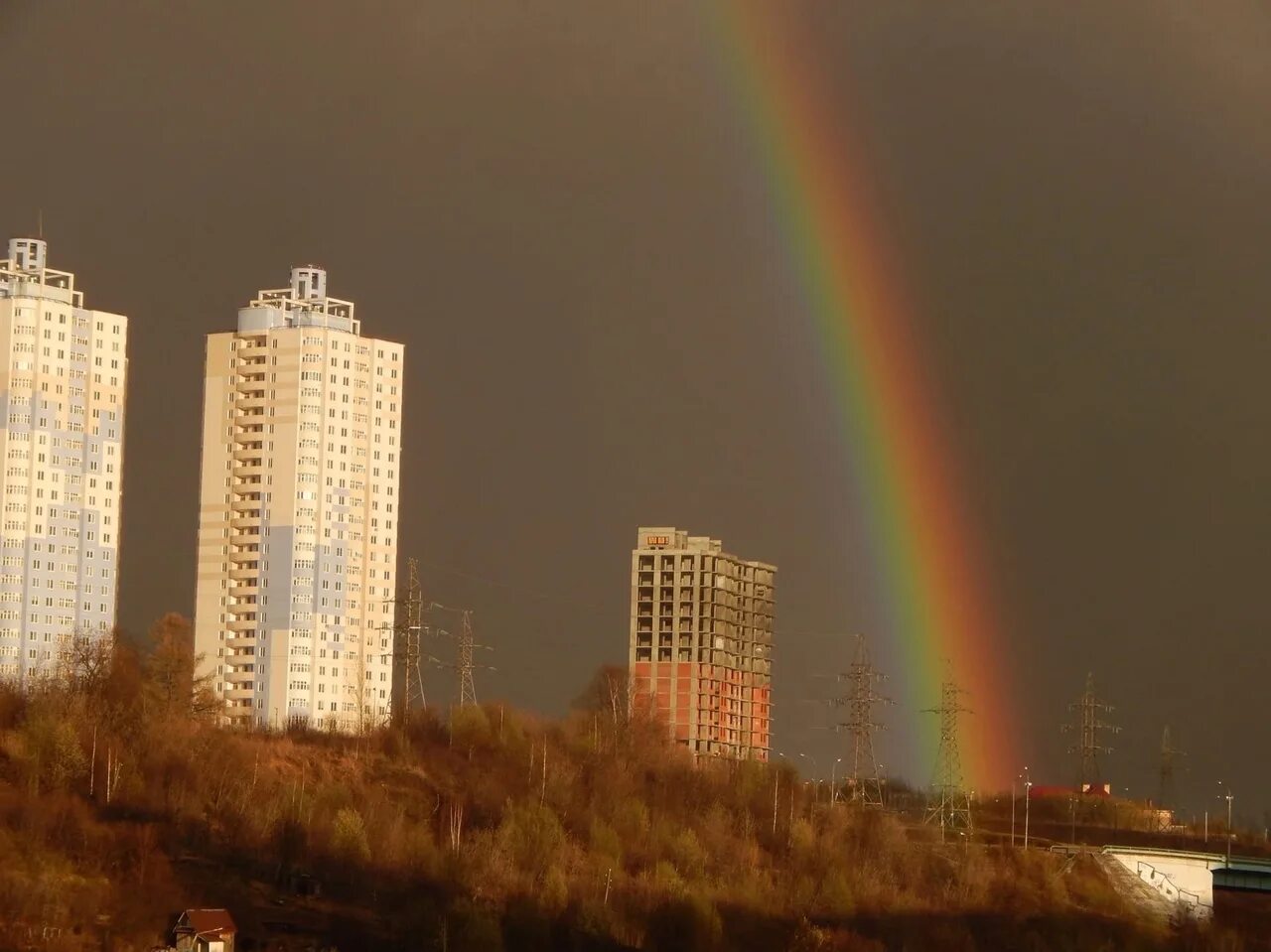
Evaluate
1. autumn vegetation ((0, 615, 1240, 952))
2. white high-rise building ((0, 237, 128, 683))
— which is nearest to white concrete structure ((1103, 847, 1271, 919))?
autumn vegetation ((0, 615, 1240, 952))

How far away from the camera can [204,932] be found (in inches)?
1858

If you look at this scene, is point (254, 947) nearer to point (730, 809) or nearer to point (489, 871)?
point (489, 871)

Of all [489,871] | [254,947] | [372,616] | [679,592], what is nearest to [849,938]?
[489,871]

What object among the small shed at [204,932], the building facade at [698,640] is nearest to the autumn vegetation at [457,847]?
the small shed at [204,932]

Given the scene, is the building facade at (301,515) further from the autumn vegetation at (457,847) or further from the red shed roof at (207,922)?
the red shed roof at (207,922)

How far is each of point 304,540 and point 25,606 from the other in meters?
10.2

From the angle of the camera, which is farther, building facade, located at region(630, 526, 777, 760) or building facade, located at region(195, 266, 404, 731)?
building facade, located at region(630, 526, 777, 760)

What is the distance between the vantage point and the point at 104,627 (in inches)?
2918

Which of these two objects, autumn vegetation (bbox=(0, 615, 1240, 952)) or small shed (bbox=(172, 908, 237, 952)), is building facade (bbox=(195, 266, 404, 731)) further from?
small shed (bbox=(172, 908, 237, 952))

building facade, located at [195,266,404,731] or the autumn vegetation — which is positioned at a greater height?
building facade, located at [195,266,404,731]

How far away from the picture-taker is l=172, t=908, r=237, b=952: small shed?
4712cm

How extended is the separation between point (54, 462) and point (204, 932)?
30.4m

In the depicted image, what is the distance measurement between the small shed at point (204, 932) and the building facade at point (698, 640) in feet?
174

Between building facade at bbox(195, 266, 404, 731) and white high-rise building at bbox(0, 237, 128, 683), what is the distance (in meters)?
5.22
